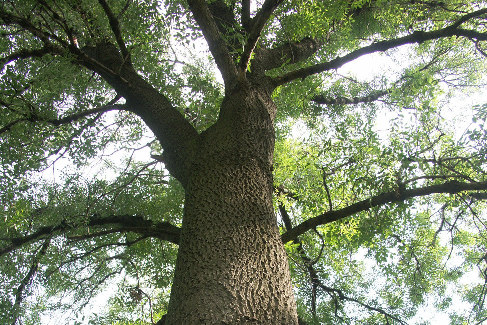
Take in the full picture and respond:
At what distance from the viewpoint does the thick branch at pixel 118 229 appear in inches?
166

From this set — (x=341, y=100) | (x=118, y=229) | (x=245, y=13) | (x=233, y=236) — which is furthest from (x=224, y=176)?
(x=341, y=100)

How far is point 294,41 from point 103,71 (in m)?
3.47

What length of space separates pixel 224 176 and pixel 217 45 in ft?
5.82

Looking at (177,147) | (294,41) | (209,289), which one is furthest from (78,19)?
(209,289)

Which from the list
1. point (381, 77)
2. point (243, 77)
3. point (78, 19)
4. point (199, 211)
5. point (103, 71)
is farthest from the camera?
point (381, 77)

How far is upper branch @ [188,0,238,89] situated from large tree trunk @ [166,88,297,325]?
1.21ft

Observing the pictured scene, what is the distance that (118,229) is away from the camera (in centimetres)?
445

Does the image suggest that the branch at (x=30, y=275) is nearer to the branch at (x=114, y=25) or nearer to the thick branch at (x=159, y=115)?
the thick branch at (x=159, y=115)

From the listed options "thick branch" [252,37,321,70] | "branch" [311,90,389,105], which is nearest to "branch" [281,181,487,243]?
"thick branch" [252,37,321,70]

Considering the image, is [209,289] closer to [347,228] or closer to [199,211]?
[199,211]

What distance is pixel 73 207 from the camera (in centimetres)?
455

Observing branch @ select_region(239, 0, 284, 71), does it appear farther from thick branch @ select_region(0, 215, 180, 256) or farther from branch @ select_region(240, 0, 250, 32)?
thick branch @ select_region(0, 215, 180, 256)

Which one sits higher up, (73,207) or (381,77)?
(381,77)

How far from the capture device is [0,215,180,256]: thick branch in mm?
4215
